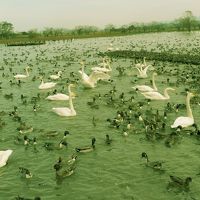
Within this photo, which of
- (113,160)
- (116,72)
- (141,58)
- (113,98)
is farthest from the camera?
(141,58)

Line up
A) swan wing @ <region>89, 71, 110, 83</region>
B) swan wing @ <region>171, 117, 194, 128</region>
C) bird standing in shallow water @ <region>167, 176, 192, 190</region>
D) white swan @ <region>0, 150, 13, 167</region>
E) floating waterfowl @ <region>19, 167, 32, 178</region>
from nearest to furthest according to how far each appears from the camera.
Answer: bird standing in shallow water @ <region>167, 176, 192, 190</region>
floating waterfowl @ <region>19, 167, 32, 178</region>
white swan @ <region>0, 150, 13, 167</region>
swan wing @ <region>171, 117, 194, 128</region>
swan wing @ <region>89, 71, 110, 83</region>

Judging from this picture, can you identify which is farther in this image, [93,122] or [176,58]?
[176,58]

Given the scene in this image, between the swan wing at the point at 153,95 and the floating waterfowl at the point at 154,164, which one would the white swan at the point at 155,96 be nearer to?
the swan wing at the point at 153,95

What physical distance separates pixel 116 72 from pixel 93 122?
17.8 m

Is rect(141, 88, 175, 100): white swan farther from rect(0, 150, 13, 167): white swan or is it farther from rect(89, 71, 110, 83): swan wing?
rect(0, 150, 13, 167): white swan

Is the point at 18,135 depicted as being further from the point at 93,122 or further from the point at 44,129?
the point at 93,122

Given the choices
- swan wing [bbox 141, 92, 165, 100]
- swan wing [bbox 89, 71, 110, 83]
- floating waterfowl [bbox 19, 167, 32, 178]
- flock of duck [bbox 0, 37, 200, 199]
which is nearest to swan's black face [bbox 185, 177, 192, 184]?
flock of duck [bbox 0, 37, 200, 199]

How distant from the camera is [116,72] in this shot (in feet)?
123

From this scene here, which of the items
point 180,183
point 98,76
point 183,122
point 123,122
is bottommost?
point 180,183

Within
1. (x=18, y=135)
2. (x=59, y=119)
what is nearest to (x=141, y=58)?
(x=59, y=119)

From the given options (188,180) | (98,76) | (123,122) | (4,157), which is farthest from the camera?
(98,76)

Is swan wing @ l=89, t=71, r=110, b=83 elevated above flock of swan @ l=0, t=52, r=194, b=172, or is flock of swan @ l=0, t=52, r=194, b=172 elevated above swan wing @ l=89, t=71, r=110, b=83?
swan wing @ l=89, t=71, r=110, b=83

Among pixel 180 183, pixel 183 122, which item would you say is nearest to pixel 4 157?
pixel 180 183

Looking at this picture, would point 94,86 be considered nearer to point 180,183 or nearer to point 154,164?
point 154,164
